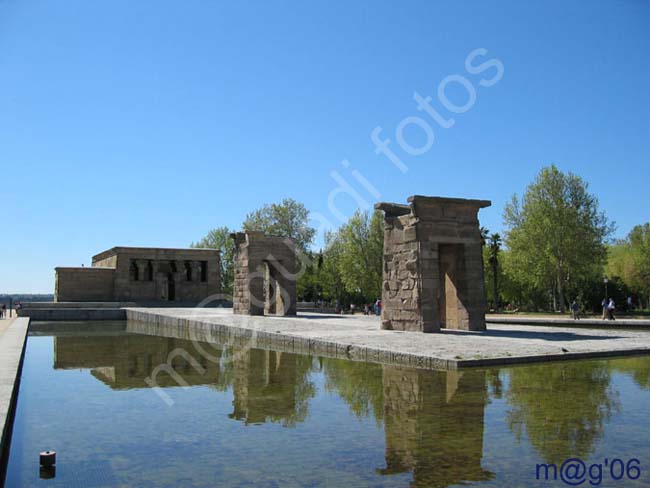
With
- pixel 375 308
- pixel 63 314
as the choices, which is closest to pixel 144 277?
pixel 63 314

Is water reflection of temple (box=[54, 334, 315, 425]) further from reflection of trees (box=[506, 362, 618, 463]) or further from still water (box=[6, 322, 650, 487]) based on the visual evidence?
reflection of trees (box=[506, 362, 618, 463])

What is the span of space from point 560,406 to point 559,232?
36.3m

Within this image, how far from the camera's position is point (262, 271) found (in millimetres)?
26125

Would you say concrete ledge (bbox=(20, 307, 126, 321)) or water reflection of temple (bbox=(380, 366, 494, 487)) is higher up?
concrete ledge (bbox=(20, 307, 126, 321))

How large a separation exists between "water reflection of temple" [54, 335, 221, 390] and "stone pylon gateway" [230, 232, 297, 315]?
27.5 ft

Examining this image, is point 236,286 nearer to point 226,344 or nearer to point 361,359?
point 226,344

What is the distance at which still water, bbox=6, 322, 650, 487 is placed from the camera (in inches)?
165

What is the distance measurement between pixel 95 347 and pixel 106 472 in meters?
11.4

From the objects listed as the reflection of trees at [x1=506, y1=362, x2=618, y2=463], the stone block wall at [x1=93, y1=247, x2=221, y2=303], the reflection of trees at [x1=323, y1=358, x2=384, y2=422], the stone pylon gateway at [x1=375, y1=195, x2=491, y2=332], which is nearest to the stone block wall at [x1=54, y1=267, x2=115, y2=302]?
the stone block wall at [x1=93, y1=247, x2=221, y2=303]

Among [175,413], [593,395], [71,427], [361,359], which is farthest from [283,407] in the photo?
[361,359]

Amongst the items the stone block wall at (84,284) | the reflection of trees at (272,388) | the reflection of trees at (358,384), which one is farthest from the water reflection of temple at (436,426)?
the stone block wall at (84,284)

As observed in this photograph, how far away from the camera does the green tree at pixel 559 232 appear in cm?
3969

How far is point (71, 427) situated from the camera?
5723mm

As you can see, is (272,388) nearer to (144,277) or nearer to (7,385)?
(7,385)
